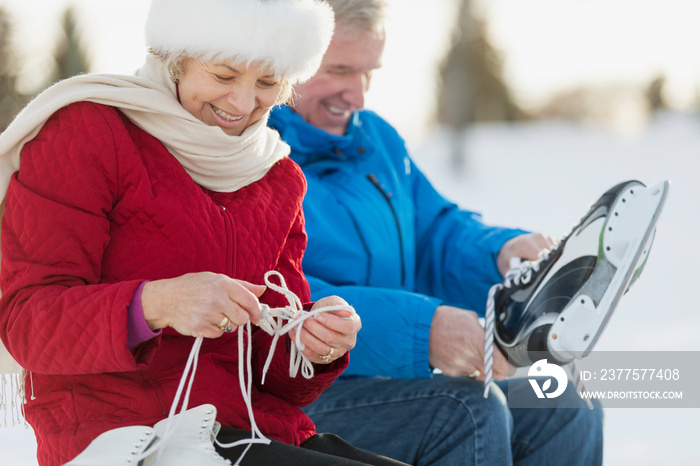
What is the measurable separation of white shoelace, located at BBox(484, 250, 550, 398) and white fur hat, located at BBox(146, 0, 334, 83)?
856 millimetres

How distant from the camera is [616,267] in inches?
75.8

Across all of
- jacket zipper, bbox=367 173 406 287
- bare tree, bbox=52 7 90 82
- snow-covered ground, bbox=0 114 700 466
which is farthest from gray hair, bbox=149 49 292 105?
bare tree, bbox=52 7 90 82

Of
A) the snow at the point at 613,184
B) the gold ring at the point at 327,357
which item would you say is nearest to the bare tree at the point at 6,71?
the snow at the point at 613,184

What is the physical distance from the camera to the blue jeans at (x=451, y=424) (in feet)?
6.07

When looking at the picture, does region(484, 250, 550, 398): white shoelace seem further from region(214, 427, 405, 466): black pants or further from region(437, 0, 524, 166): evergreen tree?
region(437, 0, 524, 166): evergreen tree

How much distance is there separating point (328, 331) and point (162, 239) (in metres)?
0.36

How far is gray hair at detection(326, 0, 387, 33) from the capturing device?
2184 mm

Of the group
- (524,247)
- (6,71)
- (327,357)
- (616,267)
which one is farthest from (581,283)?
(6,71)

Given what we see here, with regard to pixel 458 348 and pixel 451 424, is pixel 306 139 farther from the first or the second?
pixel 451 424

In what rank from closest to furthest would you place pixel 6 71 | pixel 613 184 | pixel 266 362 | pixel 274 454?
pixel 274 454 → pixel 266 362 → pixel 613 184 → pixel 6 71

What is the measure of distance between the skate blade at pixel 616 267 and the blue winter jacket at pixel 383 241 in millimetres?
336

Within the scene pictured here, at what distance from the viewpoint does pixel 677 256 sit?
23.7ft

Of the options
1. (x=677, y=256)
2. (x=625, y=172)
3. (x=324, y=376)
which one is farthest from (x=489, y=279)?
(x=625, y=172)

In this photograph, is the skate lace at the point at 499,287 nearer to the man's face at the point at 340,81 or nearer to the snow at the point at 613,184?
the man's face at the point at 340,81
